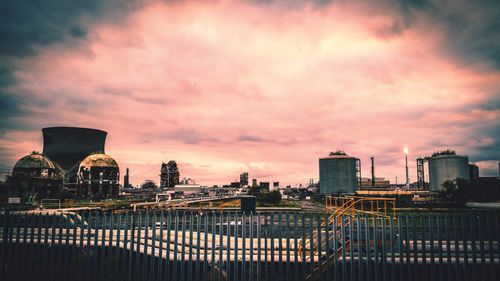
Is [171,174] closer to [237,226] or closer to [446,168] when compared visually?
[446,168]

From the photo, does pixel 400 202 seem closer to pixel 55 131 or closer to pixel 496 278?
pixel 496 278

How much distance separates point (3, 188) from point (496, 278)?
12708 cm

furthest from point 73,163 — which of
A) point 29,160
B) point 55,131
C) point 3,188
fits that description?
point 3,188

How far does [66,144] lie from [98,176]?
135ft

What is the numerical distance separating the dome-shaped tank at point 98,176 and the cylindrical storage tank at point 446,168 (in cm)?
15602

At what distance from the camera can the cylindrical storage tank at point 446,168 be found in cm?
15300

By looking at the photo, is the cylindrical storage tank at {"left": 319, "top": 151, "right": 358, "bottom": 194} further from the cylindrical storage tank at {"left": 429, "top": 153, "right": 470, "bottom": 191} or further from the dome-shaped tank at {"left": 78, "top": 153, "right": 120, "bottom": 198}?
the dome-shaped tank at {"left": 78, "top": 153, "right": 120, "bottom": 198}

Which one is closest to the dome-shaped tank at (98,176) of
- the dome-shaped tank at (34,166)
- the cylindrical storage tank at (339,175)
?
the dome-shaped tank at (34,166)

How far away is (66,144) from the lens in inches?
6240

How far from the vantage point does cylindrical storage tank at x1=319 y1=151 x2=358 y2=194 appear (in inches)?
6831

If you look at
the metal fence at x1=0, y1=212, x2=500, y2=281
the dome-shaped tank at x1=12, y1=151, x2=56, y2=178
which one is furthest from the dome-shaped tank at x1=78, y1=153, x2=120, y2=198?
the metal fence at x1=0, y1=212, x2=500, y2=281

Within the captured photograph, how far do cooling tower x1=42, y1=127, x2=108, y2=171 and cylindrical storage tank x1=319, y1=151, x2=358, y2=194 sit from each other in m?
129

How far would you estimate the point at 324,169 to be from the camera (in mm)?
180500

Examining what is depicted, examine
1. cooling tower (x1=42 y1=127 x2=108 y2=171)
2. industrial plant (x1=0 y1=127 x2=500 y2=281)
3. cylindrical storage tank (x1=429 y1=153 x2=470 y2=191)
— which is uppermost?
cooling tower (x1=42 y1=127 x2=108 y2=171)
